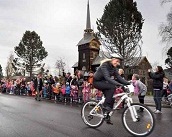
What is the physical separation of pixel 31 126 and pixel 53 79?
13.1 metres

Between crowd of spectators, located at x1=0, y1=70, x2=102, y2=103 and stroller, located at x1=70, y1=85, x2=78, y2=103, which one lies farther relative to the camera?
stroller, located at x1=70, y1=85, x2=78, y2=103

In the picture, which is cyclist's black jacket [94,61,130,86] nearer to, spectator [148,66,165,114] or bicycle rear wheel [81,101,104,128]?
bicycle rear wheel [81,101,104,128]

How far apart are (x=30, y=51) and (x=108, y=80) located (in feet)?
243

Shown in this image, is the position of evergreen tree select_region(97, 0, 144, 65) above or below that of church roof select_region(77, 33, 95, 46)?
below

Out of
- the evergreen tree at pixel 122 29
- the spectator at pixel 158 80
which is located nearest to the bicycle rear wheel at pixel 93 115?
the spectator at pixel 158 80

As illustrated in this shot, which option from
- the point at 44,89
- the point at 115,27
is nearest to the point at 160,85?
the point at 44,89

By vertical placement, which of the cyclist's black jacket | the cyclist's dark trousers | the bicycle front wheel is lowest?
the bicycle front wheel

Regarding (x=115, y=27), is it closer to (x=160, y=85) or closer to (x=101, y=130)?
(x=160, y=85)

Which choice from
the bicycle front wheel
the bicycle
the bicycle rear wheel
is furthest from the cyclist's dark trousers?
the bicycle front wheel

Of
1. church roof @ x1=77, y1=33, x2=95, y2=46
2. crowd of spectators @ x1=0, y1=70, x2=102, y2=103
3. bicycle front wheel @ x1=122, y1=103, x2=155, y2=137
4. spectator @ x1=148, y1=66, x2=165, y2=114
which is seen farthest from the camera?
church roof @ x1=77, y1=33, x2=95, y2=46

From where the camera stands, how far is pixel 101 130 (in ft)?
24.0

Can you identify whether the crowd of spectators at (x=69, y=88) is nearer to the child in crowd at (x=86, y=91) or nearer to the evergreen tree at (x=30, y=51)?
the child in crowd at (x=86, y=91)

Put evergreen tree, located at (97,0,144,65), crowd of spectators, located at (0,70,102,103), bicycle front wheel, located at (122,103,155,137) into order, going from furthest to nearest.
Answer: evergreen tree, located at (97,0,144,65)
crowd of spectators, located at (0,70,102,103)
bicycle front wheel, located at (122,103,155,137)

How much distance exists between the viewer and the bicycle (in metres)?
6.47
